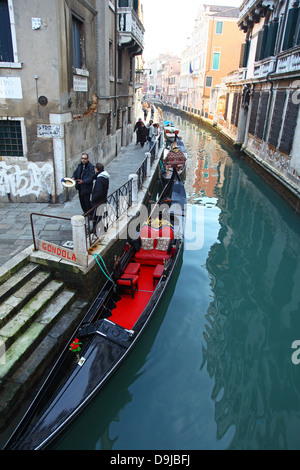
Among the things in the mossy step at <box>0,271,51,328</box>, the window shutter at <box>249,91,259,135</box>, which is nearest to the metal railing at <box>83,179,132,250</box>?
the mossy step at <box>0,271,51,328</box>

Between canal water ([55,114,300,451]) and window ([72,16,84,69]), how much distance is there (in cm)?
538

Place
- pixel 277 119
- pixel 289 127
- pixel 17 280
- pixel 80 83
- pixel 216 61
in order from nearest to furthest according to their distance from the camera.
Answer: pixel 17 280
pixel 80 83
pixel 289 127
pixel 277 119
pixel 216 61

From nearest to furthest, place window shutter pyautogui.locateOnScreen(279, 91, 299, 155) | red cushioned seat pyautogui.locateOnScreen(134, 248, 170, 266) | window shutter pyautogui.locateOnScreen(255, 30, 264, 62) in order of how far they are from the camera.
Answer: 1. red cushioned seat pyautogui.locateOnScreen(134, 248, 170, 266)
2. window shutter pyautogui.locateOnScreen(279, 91, 299, 155)
3. window shutter pyautogui.locateOnScreen(255, 30, 264, 62)

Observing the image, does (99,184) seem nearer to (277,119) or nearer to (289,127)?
(289,127)

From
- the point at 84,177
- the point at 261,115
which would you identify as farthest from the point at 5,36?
the point at 261,115

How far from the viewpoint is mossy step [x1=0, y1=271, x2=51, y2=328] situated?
162 inches

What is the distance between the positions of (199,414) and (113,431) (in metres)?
1.04

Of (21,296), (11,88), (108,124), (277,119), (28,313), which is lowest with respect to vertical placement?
(28,313)

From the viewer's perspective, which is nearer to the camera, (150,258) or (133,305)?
(133,305)

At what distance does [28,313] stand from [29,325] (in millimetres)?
156

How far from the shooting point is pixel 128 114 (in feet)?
54.3

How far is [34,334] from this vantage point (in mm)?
4125

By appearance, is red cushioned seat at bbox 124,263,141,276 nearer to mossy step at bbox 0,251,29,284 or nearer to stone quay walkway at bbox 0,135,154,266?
stone quay walkway at bbox 0,135,154,266
